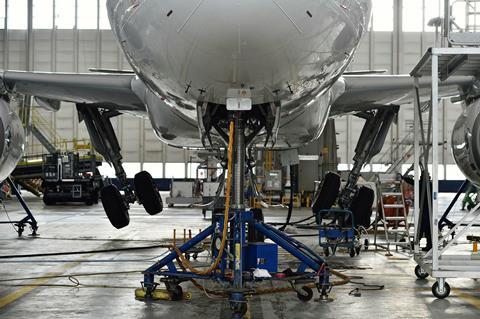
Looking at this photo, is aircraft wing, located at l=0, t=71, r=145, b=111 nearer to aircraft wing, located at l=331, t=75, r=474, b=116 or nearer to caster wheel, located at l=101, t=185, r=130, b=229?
caster wheel, located at l=101, t=185, r=130, b=229

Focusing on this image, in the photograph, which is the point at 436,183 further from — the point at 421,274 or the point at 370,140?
the point at 370,140

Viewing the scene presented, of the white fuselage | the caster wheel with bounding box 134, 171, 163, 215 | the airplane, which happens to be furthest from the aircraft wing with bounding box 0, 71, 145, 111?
the white fuselage

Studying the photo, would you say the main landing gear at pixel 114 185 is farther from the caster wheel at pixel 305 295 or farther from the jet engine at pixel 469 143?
the jet engine at pixel 469 143

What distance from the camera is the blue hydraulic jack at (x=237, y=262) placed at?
275 inches

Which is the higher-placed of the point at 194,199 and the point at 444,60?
the point at 444,60

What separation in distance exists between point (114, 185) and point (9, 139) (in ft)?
7.36

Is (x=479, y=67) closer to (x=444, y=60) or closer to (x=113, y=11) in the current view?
(x=444, y=60)

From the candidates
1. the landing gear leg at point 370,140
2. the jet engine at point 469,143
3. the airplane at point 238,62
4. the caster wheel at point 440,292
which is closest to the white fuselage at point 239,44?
the airplane at point 238,62

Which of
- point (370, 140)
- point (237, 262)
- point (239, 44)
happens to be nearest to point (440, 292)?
point (237, 262)

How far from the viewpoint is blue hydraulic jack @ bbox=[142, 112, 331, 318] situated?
6.98 m

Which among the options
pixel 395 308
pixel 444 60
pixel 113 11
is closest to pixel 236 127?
pixel 113 11

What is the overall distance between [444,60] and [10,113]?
241 inches

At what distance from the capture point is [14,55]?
46438mm

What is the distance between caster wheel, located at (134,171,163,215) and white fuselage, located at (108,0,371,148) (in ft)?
15.2
